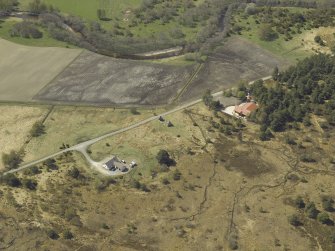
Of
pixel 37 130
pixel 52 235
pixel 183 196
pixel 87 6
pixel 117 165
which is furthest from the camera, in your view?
pixel 87 6

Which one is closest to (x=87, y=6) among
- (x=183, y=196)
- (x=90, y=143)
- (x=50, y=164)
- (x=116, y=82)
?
(x=116, y=82)

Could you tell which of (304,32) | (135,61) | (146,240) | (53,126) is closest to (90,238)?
(146,240)

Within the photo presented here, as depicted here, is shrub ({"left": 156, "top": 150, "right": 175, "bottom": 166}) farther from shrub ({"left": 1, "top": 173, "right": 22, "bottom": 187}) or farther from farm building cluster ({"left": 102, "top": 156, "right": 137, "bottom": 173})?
shrub ({"left": 1, "top": 173, "right": 22, "bottom": 187})

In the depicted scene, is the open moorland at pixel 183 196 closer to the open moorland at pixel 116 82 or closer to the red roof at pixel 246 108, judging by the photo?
the red roof at pixel 246 108

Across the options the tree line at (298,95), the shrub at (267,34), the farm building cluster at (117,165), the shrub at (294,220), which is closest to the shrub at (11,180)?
the farm building cluster at (117,165)

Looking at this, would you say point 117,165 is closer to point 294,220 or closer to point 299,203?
point 294,220

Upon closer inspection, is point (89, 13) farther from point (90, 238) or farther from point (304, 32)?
point (90, 238)

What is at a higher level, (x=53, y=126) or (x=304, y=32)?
(x=304, y=32)
